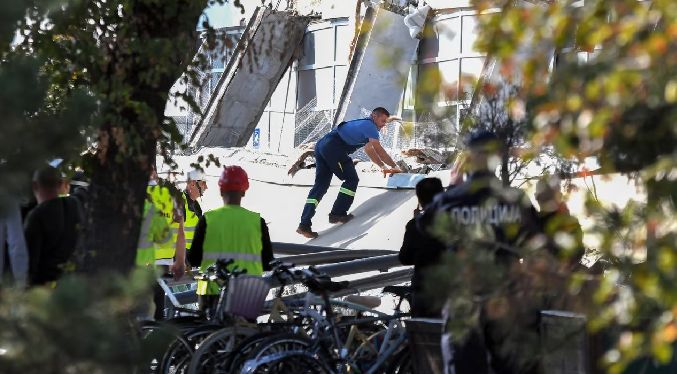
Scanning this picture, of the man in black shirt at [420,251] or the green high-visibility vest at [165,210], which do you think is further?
the green high-visibility vest at [165,210]

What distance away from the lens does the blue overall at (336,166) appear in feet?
53.7

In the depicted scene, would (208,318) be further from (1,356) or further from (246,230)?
(1,356)

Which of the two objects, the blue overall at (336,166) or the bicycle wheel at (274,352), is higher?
the blue overall at (336,166)

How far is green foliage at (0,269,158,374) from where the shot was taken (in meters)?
3.15

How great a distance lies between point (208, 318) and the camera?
9469 mm

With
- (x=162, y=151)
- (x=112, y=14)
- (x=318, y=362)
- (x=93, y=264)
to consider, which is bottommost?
(x=318, y=362)

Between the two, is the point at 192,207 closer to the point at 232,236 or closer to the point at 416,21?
the point at 232,236

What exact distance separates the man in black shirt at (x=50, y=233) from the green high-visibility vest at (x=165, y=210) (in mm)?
467

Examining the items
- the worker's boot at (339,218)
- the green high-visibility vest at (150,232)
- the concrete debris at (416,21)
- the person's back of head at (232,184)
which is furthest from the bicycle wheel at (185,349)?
the concrete debris at (416,21)

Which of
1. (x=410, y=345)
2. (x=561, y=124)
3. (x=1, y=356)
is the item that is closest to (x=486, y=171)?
(x=561, y=124)

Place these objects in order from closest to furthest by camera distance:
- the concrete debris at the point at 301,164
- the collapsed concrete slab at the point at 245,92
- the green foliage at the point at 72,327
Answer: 1. the green foliage at the point at 72,327
2. the concrete debris at the point at 301,164
3. the collapsed concrete slab at the point at 245,92

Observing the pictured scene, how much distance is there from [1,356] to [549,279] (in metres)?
1.50

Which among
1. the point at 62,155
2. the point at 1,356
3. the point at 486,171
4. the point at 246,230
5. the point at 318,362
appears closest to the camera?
the point at 1,356

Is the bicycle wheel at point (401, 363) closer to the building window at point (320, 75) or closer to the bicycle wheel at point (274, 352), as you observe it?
the bicycle wheel at point (274, 352)
